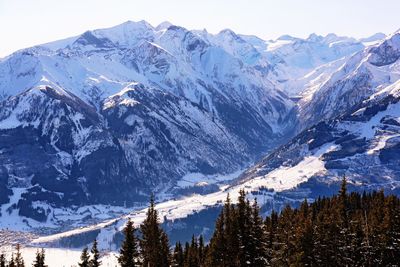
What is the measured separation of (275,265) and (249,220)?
9.22 metres

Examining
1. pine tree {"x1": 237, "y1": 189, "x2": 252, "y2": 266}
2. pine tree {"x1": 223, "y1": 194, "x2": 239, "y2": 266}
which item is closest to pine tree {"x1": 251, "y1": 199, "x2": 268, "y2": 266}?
pine tree {"x1": 237, "y1": 189, "x2": 252, "y2": 266}

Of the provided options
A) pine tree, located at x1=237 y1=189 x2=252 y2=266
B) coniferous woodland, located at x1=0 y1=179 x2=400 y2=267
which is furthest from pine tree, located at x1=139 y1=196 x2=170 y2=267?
pine tree, located at x1=237 y1=189 x2=252 y2=266

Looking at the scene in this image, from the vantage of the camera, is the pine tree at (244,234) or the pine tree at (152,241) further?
the pine tree at (244,234)

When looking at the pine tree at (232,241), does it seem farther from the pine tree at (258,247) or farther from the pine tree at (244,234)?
the pine tree at (258,247)

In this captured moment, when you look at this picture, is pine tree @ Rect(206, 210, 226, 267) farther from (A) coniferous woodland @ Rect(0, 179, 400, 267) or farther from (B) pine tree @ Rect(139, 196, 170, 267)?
(B) pine tree @ Rect(139, 196, 170, 267)

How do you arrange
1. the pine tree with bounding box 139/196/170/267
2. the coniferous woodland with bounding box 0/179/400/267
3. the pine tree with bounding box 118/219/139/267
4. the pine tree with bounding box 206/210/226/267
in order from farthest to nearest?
the pine tree with bounding box 206/210/226/267, the coniferous woodland with bounding box 0/179/400/267, the pine tree with bounding box 139/196/170/267, the pine tree with bounding box 118/219/139/267

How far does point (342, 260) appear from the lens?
85.4m

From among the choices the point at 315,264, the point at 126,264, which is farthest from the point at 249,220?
the point at 126,264

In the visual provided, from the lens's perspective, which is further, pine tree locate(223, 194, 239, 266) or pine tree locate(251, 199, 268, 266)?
pine tree locate(223, 194, 239, 266)

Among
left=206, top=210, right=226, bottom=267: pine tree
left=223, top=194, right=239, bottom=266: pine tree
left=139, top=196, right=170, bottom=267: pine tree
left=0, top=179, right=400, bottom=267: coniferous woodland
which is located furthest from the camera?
left=206, top=210, right=226, bottom=267: pine tree

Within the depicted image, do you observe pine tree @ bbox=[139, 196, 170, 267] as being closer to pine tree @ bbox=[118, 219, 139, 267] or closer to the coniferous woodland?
the coniferous woodland

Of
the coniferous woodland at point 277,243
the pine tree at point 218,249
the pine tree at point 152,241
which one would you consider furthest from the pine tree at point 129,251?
the pine tree at point 218,249

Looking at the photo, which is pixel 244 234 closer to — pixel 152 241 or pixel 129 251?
pixel 152 241

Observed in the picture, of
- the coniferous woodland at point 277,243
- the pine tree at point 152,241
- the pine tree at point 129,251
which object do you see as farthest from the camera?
the coniferous woodland at point 277,243
